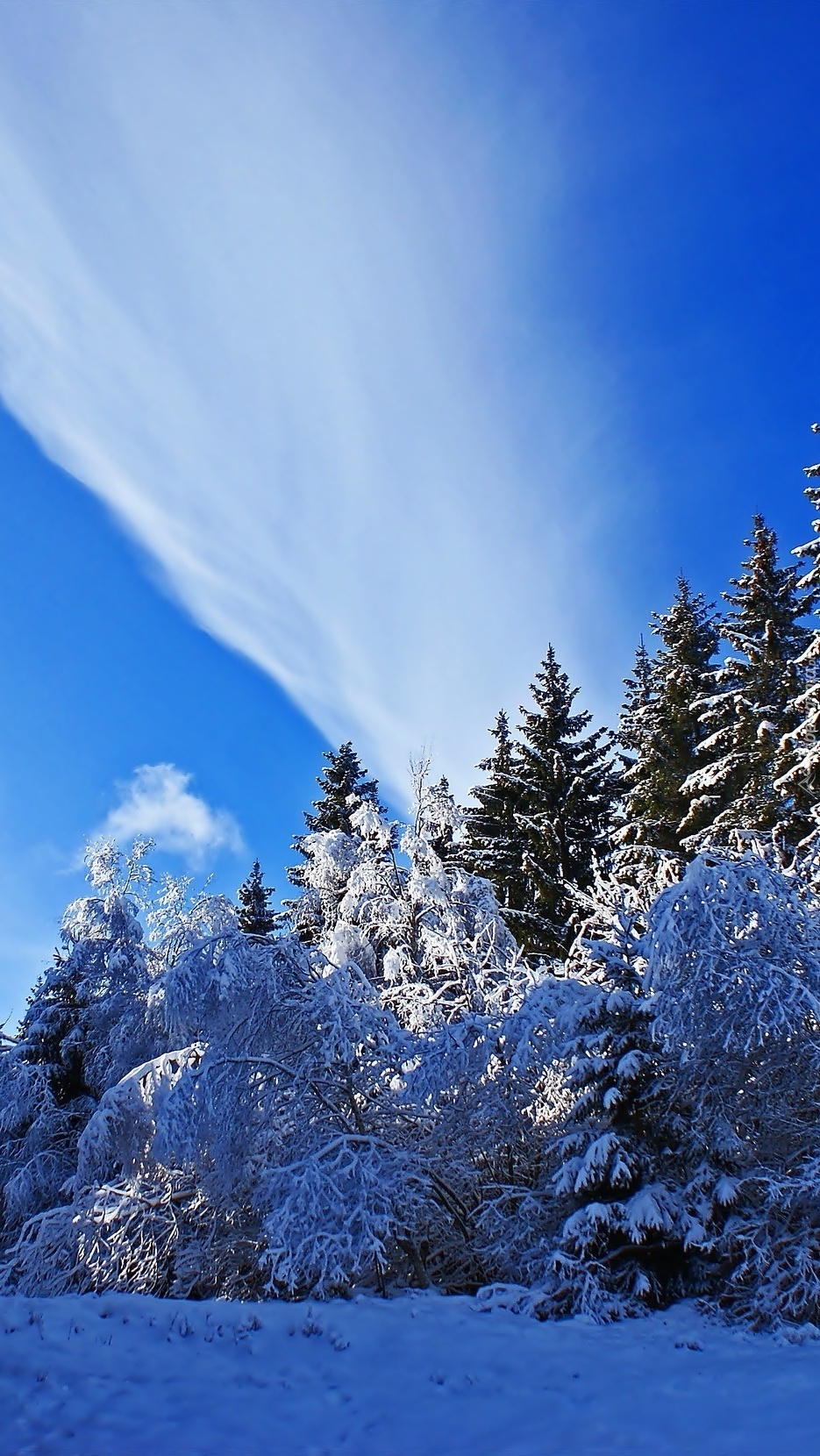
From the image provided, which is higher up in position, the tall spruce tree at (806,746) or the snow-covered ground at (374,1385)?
the tall spruce tree at (806,746)

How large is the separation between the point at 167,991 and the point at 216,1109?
1.34 meters

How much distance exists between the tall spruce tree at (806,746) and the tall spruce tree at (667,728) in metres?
3.60

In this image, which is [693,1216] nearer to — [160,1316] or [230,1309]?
[230,1309]

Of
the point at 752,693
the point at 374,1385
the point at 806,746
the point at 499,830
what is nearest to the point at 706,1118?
the point at 374,1385

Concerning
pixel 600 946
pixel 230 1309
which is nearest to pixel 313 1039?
pixel 230 1309

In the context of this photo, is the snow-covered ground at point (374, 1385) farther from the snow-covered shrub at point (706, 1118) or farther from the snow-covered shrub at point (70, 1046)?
the snow-covered shrub at point (70, 1046)

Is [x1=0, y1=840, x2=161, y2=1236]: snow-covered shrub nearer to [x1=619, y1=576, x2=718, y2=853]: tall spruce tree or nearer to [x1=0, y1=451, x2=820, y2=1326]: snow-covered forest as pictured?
[x1=0, y1=451, x2=820, y2=1326]: snow-covered forest

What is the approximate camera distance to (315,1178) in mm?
7762

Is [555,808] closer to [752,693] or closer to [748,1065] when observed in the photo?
[752,693]

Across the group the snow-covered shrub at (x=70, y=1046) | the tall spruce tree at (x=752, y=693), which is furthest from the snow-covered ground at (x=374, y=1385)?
the tall spruce tree at (x=752, y=693)

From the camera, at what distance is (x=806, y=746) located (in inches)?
573

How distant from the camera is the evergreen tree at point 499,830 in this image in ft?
66.2

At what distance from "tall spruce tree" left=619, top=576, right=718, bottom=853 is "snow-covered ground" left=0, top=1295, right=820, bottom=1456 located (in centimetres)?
1354

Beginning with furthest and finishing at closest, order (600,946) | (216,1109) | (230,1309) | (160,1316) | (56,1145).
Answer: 1. (56,1145)
2. (600,946)
3. (216,1109)
4. (230,1309)
5. (160,1316)
